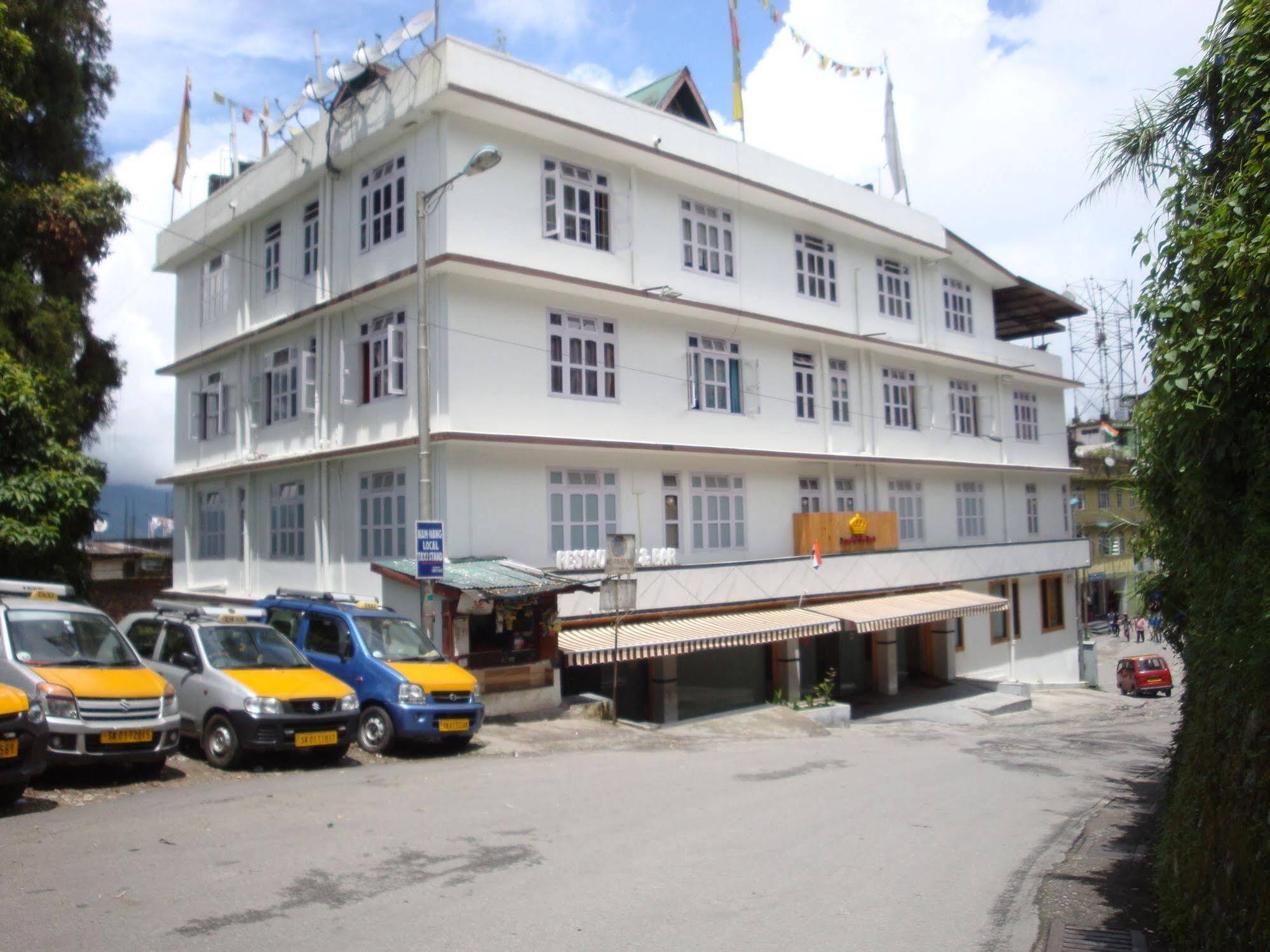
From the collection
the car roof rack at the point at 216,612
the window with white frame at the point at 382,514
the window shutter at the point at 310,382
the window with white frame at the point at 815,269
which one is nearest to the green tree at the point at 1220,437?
the car roof rack at the point at 216,612

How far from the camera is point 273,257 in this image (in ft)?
77.5

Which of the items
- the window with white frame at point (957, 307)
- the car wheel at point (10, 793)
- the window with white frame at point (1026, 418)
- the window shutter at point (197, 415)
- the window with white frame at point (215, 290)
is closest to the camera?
the car wheel at point (10, 793)

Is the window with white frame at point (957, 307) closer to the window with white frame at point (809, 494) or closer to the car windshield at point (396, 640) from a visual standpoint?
the window with white frame at point (809, 494)

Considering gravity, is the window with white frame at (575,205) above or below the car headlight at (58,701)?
above

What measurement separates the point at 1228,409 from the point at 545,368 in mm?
14475

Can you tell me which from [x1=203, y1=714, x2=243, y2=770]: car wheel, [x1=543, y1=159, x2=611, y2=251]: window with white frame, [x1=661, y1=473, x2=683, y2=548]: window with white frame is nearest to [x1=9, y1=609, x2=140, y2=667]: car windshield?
[x1=203, y1=714, x2=243, y2=770]: car wheel

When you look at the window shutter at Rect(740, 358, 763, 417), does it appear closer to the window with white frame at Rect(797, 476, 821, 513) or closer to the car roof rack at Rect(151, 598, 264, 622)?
the window with white frame at Rect(797, 476, 821, 513)

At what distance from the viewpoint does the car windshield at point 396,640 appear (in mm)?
14258

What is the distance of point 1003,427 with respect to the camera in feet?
110

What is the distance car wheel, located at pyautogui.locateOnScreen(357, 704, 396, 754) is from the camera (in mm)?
13508

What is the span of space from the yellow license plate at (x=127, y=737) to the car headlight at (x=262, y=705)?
3.79 feet

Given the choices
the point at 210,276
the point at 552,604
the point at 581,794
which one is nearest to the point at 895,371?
the point at 552,604

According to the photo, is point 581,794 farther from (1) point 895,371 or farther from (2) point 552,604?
(1) point 895,371

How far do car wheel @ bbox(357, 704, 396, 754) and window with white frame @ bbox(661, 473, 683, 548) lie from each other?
9.39 m
